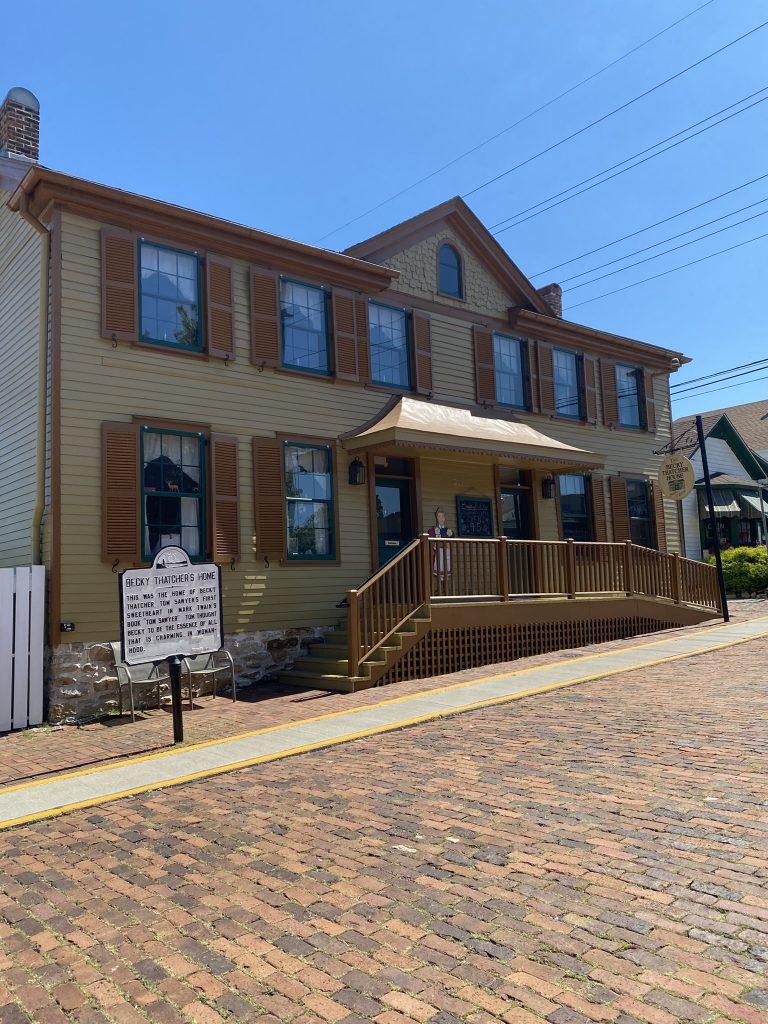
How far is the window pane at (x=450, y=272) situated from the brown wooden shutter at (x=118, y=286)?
6604 millimetres

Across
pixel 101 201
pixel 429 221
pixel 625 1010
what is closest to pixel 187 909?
pixel 625 1010

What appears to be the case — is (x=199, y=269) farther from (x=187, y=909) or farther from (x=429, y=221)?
(x=187, y=909)

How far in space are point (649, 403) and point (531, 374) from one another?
4371mm

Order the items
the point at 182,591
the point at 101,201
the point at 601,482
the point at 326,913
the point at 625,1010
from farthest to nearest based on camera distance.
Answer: the point at 601,482 → the point at 101,201 → the point at 182,591 → the point at 326,913 → the point at 625,1010

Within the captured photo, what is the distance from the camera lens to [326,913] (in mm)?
3805

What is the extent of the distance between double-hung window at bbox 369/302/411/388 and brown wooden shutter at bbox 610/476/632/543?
6.12 metres

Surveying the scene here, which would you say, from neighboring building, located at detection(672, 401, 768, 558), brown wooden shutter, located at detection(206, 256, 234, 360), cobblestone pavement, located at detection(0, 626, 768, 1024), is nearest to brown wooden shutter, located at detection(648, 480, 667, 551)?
neighboring building, located at detection(672, 401, 768, 558)

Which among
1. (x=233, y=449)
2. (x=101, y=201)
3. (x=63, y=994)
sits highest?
(x=101, y=201)

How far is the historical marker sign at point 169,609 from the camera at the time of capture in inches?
304

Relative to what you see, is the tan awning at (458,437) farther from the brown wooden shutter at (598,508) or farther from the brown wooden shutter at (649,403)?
the brown wooden shutter at (649,403)

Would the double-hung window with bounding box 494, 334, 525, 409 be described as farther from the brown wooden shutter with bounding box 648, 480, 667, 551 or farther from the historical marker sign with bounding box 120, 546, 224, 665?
the historical marker sign with bounding box 120, 546, 224, 665

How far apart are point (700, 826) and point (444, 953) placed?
6.76 feet

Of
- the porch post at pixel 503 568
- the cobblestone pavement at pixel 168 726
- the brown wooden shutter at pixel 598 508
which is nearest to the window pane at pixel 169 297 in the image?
the cobblestone pavement at pixel 168 726

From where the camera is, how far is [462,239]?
16.1m
